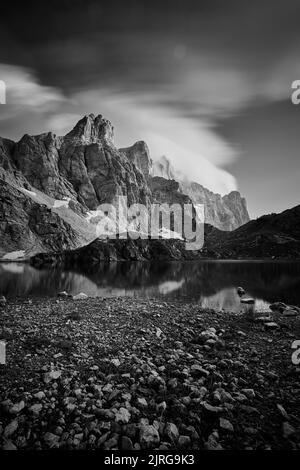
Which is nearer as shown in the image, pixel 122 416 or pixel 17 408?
pixel 122 416

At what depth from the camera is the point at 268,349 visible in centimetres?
1480

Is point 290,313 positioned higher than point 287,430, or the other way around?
point 287,430

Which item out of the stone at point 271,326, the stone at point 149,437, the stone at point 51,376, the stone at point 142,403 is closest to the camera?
the stone at point 149,437

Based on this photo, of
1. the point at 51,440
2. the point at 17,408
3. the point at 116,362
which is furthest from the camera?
the point at 116,362

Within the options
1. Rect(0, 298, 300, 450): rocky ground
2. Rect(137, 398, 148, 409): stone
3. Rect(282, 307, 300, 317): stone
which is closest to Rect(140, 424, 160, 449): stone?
Rect(0, 298, 300, 450): rocky ground

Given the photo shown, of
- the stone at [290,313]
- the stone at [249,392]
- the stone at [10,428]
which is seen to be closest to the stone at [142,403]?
the stone at [10,428]

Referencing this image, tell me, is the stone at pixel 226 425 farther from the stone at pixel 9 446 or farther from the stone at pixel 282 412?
the stone at pixel 9 446

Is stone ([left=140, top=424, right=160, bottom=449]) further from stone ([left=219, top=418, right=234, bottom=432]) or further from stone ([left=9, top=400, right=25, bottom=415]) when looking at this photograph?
stone ([left=9, top=400, right=25, bottom=415])

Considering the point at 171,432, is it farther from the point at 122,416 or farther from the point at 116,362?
the point at 116,362

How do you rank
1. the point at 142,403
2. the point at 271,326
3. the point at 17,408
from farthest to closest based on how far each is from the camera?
the point at 271,326 → the point at 142,403 → the point at 17,408

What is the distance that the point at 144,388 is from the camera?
977 cm

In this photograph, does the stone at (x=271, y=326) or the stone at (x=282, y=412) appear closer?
the stone at (x=282, y=412)

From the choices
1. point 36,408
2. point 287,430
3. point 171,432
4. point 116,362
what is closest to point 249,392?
point 287,430

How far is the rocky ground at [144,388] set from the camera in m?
7.15
